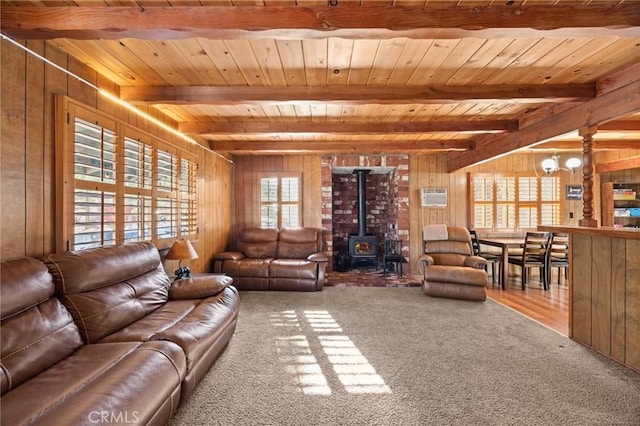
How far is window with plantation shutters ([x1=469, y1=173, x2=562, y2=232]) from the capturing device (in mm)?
5969

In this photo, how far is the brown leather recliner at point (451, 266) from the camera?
13.2 ft

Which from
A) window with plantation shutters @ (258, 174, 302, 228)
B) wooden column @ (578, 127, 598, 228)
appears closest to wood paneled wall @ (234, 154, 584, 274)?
window with plantation shutters @ (258, 174, 302, 228)

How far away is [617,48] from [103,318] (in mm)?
4064

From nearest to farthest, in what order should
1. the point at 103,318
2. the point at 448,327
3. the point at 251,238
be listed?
1. the point at 103,318
2. the point at 448,327
3. the point at 251,238

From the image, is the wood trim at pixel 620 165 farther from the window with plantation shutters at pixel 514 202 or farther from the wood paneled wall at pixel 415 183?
the window with plantation shutters at pixel 514 202

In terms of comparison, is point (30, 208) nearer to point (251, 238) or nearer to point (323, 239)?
point (251, 238)

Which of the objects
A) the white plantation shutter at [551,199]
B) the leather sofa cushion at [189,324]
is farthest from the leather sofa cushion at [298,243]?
the white plantation shutter at [551,199]

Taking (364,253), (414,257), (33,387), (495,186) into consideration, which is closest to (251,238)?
(364,253)

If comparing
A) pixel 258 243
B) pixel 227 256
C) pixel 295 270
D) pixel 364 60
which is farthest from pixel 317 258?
pixel 364 60

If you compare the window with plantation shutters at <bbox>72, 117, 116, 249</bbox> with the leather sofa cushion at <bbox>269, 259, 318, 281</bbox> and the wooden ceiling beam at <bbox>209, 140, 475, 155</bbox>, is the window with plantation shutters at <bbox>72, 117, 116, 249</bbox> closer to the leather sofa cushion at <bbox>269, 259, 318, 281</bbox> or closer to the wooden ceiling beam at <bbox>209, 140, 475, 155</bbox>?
the leather sofa cushion at <bbox>269, 259, 318, 281</bbox>

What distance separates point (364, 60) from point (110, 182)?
2.37 metres

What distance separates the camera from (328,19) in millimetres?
1707

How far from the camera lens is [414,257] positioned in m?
5.99

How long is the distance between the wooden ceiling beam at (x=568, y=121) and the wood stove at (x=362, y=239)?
2.15 metres
